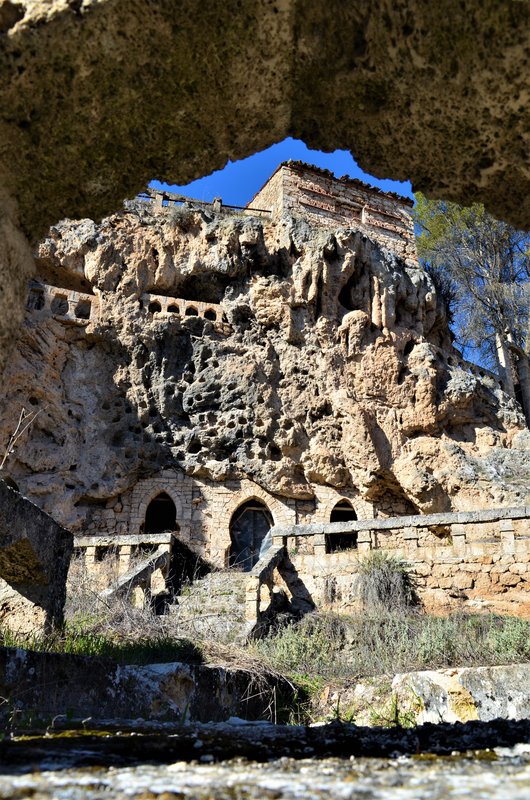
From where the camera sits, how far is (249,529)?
1772 centimetres

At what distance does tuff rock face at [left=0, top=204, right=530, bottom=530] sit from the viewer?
17.0 metres

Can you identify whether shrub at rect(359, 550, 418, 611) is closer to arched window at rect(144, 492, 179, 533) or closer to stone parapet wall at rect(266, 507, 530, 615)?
stone parapet wall at rect(266, 507, 530, 615)

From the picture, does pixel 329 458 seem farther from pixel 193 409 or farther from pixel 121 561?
pixel 121 561

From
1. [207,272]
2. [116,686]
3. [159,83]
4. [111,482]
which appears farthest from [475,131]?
[207,272]

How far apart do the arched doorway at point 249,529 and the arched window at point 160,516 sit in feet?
5.40

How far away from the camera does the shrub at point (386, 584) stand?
11594mm

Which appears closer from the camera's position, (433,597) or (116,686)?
(116,686)

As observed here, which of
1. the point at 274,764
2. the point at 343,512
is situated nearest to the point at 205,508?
the point at 343,512

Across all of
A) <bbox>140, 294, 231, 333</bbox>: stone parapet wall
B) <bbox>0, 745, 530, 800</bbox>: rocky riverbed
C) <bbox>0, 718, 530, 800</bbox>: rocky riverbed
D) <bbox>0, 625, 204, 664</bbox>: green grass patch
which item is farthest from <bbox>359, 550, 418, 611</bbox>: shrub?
<bbox>0, 745, 530, 800</bbox>: rocky riverbed

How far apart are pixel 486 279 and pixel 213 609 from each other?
654 inches

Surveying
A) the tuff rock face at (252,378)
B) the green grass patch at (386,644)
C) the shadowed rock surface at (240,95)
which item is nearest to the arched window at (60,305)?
the tuff rock face at (252,378)

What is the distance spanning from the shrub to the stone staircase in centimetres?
217

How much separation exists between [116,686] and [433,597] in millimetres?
7625

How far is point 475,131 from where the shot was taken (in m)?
3.09
